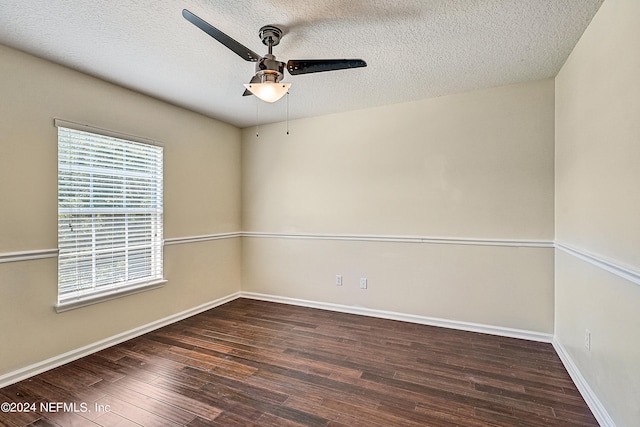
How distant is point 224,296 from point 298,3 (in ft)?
11.7

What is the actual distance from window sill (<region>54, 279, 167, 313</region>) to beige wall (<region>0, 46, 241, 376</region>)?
5 cm

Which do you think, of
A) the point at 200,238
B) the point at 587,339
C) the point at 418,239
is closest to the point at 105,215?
the point at 200,238

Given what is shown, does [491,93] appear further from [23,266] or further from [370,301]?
[23,266]

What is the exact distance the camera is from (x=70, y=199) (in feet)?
8.25

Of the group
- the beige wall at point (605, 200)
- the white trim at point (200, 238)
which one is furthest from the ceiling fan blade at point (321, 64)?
the white trim at point (200, 238)

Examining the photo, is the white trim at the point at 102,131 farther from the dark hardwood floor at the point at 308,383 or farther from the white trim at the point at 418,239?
the dark hardwood floor at the point at 308,383

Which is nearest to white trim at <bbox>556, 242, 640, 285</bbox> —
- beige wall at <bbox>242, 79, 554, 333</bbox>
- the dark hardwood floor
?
beige wall at <bbox>242, 79, 554, 333</bbox>

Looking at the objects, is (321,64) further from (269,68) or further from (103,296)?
(103,296)

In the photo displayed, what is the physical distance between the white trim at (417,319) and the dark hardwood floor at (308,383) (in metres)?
0.10

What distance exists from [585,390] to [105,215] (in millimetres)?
3957

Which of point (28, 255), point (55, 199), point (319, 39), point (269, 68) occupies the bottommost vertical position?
point (28, 255)

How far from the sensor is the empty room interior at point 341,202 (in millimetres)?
1805

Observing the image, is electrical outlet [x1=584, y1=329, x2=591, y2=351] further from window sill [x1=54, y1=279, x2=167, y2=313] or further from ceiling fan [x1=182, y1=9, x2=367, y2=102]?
window sill [x1=54, y1=279, x2=167, y2=313]

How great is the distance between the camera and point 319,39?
213 centimetres
